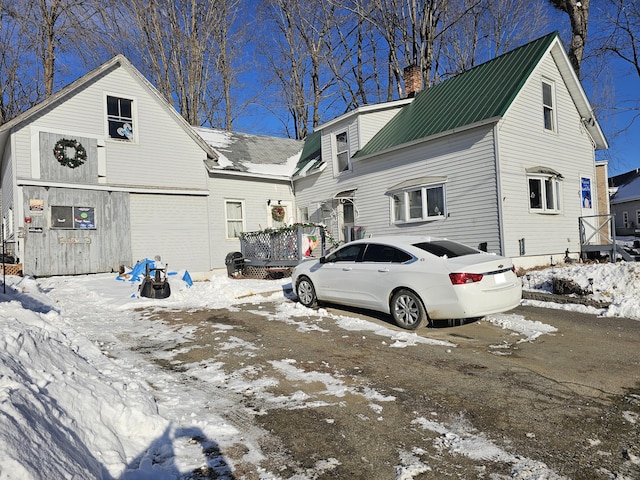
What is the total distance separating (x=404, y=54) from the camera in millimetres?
27438

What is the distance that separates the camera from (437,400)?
419 cm

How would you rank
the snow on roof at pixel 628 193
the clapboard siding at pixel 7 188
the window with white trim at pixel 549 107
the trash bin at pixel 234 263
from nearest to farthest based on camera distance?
the clapboard siding at pixel 7 188, the window with white trim at pixel 549 107, the trash bin at pixel 234 263, the snow on roof at pixel 628 193

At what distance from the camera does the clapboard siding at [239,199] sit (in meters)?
17.4

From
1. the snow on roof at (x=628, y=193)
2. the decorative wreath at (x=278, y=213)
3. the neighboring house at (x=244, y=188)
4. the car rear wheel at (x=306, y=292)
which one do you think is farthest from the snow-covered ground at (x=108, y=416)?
the snow on roof at (x=628, y=193)

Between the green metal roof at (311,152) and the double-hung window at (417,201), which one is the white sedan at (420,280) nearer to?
the double-hung window at (417,201)

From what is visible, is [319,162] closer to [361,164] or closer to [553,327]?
[361,164]

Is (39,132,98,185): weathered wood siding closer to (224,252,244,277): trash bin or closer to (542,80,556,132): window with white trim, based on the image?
(224,252,244,277): trash bin

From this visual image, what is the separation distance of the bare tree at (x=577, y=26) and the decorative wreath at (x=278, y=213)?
13765 mm

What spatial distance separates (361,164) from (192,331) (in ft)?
38.3

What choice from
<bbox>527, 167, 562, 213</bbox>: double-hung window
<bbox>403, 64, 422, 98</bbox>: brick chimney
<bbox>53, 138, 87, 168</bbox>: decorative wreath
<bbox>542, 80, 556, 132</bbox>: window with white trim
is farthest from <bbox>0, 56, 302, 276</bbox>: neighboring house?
<bbox>542, 80, 556, 132</bbox>: window with white trim

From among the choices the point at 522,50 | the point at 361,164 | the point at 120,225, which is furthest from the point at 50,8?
the point at 522,50

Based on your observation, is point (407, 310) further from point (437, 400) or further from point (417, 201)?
point (417, 201)

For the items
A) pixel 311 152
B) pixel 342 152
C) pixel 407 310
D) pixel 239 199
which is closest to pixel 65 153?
pixel 239 199

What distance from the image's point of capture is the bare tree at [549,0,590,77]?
1838 cm
